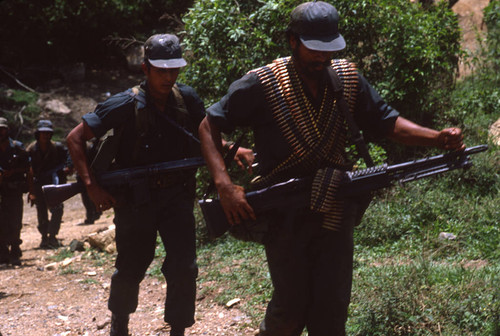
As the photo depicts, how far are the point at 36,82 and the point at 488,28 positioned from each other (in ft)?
47.1

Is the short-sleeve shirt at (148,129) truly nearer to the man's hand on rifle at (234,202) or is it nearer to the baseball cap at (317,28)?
the man's hand on rifle at (234,202)

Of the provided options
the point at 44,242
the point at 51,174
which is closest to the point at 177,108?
the point at 51,174

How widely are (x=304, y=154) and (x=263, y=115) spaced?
1.01 ft

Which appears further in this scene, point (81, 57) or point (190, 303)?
point (81, 57)

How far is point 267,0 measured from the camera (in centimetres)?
853

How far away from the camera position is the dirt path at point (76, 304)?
18.9ft

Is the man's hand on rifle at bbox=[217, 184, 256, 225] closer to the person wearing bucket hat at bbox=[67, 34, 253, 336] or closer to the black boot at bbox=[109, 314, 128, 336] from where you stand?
the person wearing bucket hat at bbox=[67, 34, 253, 336]

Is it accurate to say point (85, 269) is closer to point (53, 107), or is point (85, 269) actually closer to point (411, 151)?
point (411, 151)

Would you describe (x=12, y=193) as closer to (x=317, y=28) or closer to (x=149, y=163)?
(x=149, y=163)

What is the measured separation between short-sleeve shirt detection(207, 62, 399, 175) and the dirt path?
2.18m

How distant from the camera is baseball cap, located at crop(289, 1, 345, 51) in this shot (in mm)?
3441

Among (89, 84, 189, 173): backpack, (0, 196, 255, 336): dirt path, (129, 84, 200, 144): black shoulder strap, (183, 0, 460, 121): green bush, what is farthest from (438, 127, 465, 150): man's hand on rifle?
(183, 0, 460, 121): green bush

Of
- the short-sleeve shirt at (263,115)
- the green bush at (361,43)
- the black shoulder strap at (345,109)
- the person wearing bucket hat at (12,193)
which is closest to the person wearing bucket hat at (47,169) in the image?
the person wearing bucket hat at (12,193)

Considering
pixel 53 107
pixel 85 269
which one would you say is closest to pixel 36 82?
pixel 53 107
